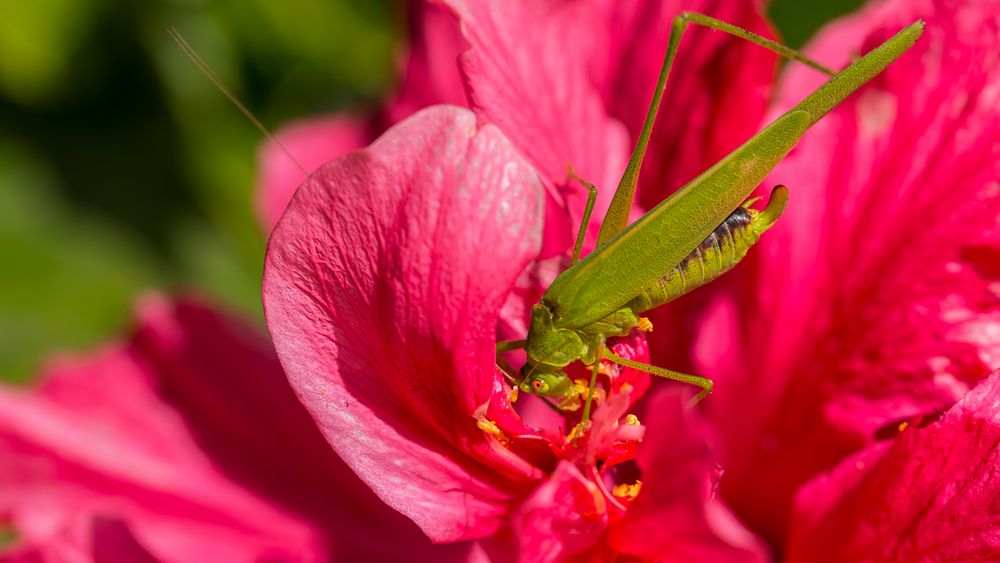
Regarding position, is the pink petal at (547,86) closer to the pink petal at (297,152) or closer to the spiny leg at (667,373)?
the spiny leg at (667,373)

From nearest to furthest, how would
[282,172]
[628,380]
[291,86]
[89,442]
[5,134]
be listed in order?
[628,380] → [89,442] → [282,172] → [291,86] → [5,134]

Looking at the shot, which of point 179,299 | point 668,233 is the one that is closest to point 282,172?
point 179,299

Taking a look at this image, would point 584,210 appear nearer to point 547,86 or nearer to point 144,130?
point 547,86

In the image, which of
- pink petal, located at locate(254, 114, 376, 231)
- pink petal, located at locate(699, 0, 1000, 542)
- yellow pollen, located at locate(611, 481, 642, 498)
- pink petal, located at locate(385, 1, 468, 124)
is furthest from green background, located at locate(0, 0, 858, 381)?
yellow pollen, located at locate(611, 481, 642, 498)

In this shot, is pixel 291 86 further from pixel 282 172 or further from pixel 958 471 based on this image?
pixel 958 471

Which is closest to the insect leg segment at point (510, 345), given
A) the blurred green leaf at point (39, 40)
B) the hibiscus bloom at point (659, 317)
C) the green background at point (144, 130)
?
the hibiscus bloom at point (659, 317)


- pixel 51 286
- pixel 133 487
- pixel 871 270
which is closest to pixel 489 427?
pixel 871 270
